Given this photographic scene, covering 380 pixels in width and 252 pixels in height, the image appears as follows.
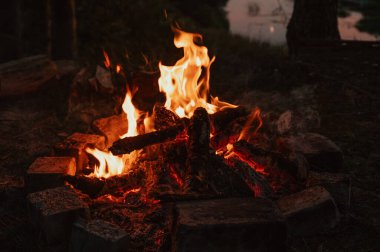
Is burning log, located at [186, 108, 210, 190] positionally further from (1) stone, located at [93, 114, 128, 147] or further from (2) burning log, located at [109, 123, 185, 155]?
(1) stone, located at [93, 114, 128, 147]

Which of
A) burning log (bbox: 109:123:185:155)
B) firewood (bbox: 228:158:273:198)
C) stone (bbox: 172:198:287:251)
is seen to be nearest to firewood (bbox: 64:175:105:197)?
burning log (bbox: 109:123:185:155)

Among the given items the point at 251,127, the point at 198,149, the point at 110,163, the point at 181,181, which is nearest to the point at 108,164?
the point at 110,163

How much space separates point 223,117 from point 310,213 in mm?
1342

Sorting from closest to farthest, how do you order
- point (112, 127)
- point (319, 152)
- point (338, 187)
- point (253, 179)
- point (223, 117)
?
point (253, 179) < point (338, 187) < point (319, 152) < point (223, 117) < point (112, 127)

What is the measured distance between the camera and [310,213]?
354 cm

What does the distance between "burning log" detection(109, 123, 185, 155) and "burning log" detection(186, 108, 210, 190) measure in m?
0.21

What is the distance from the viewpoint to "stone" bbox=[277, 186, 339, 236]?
3.53 meters

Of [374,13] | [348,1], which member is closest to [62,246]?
[374,13]

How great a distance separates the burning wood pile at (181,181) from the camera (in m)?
3.16

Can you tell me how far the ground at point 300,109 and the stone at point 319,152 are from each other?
1.05 feet

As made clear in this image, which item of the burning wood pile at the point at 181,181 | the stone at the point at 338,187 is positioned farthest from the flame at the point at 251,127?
the stone at the point at 338,187

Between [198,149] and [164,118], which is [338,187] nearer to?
[198,149]

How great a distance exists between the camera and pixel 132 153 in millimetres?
4445

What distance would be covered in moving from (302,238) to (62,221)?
6.33ft
